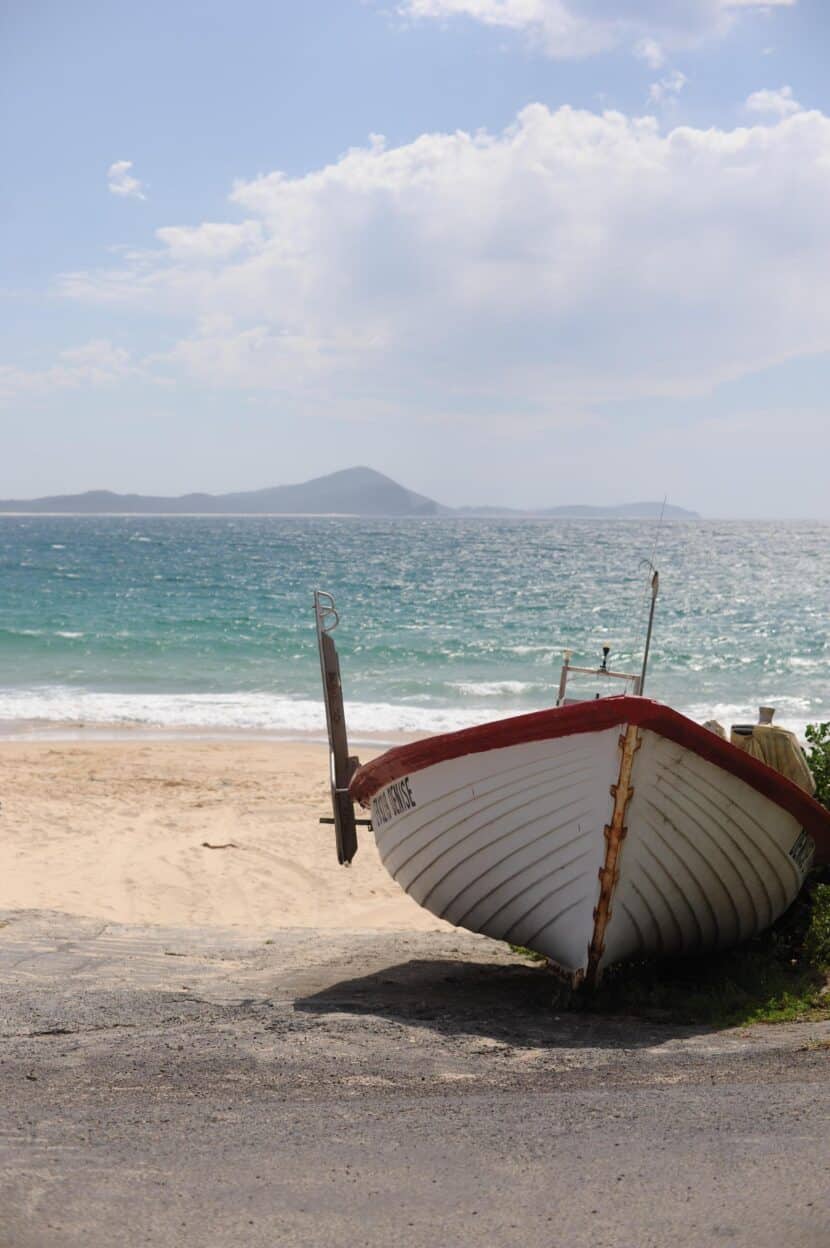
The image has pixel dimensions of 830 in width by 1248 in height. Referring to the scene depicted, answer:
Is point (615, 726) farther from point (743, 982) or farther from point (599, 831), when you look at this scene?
point (743, 982)

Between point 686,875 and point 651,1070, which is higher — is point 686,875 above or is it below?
above

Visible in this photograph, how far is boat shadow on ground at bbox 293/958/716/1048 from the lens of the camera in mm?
6012

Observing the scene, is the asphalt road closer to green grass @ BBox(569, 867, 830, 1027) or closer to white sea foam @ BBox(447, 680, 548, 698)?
green grass @ BBox(569, 867, 830, 1027)

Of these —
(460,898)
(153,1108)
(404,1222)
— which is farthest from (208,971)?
(404,1222)

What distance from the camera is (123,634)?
31562mm

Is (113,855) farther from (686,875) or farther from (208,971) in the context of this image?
(686,875)

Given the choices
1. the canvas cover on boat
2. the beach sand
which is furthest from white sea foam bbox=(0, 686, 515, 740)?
the canvas cover on boat

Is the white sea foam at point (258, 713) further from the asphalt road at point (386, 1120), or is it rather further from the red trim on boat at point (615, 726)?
the asphalt road at point (386, 1120)

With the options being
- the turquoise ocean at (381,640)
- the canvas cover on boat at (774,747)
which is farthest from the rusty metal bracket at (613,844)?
the turquoise ocean at (381,640)

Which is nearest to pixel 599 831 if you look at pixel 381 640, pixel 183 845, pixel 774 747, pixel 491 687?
pixel 774 747

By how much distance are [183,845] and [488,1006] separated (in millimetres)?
5860

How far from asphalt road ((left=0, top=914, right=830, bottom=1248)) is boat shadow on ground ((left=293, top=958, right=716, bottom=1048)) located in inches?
1.0

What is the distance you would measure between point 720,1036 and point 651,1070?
75 cm

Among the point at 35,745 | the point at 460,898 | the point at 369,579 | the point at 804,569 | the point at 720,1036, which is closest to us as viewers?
the point at 720,1036
